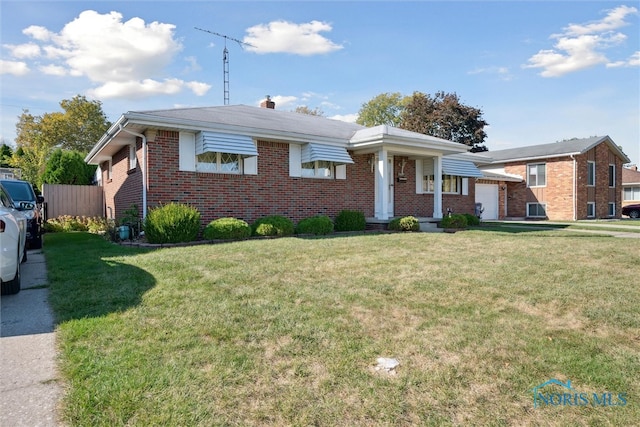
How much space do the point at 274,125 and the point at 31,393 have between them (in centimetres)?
1008

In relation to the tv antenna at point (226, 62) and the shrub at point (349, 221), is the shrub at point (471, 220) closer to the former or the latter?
the shrub at point (349, 221)

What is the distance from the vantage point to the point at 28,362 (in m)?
2.94

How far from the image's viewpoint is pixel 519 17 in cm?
Result: 1077

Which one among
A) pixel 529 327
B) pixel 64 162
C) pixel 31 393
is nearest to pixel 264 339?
pixel 31 393

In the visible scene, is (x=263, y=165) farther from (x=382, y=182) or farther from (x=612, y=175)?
(x=612, y=175)

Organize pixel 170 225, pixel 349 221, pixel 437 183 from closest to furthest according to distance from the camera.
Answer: pixel 170 225
pixel 349 221
pixel 437 183

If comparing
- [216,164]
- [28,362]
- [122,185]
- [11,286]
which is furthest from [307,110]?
[28,362]

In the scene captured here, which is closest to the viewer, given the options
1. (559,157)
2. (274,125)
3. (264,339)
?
(264,339)

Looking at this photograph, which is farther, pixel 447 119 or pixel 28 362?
pixel 447 119

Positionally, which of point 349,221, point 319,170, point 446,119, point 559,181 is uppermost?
point 446,119

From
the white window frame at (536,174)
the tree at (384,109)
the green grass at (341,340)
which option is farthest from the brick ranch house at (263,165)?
the tree at (384,109)

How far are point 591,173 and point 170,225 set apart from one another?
85.8ft

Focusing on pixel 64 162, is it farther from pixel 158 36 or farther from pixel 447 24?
pixel 447 24

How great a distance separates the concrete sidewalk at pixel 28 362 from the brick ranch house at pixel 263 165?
552 cm
